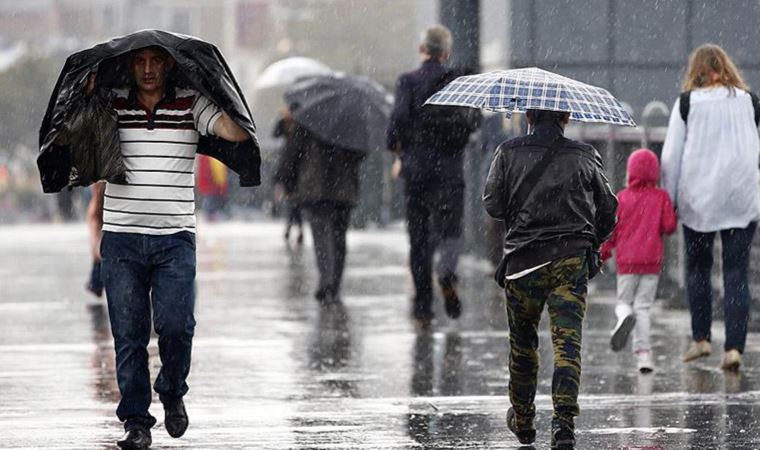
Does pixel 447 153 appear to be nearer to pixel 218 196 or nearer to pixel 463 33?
pixel 463 33

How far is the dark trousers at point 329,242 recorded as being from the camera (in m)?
14.8

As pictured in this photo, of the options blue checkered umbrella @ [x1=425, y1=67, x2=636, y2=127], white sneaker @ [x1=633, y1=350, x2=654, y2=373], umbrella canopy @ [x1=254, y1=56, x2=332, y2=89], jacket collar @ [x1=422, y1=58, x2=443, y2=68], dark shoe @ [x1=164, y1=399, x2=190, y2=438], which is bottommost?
umbrella canopy @ [x1=254, y1=56, x2=332, y2=89]

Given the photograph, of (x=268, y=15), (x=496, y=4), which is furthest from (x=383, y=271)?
(x=268, y=15)

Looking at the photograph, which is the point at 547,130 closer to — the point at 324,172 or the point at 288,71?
the point at 324,172

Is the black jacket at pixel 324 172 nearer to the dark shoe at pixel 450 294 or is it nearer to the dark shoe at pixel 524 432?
the dark shoe at pixel 450 294

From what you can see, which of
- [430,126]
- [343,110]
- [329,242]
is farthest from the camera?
[343,110]

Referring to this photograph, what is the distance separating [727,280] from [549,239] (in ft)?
10.1

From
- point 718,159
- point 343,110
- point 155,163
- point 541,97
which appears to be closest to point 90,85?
point 155,163

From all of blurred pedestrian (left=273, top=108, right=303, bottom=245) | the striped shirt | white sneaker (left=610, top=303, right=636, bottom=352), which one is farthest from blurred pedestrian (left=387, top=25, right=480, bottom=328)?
the striped shirt

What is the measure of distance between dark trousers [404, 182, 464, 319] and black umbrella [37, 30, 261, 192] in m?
A: 5.06

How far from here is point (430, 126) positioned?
42.0 feet

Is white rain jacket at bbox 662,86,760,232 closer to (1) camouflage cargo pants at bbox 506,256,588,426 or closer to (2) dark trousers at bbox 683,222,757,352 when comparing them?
(2) dark trousers at bbox 683,222,757,352

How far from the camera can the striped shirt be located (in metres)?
7.83

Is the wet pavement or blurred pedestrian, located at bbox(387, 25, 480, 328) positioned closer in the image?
the wet pavement
